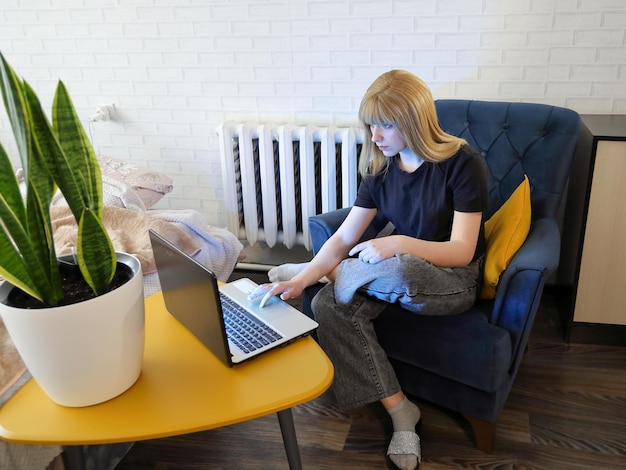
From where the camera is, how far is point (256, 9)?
8.24 feet

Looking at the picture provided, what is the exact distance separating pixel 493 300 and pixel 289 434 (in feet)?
2.61

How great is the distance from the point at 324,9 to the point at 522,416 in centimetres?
170

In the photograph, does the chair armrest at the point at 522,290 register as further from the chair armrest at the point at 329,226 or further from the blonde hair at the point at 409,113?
the chair armrest at the point at 329,226

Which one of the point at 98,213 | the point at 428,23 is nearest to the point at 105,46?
the point at 428,23

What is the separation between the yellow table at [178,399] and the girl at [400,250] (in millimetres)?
364

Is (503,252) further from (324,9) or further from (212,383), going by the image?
(324,9)

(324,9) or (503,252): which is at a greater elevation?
(324,9)

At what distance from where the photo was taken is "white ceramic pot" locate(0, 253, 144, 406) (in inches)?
38.8

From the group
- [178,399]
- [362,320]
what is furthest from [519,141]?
[178,399]

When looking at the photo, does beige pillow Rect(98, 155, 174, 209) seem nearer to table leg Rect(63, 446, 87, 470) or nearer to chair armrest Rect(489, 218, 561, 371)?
table leg Rect(63, 446, 87, 470)

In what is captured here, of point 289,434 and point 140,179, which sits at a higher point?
point 140,179

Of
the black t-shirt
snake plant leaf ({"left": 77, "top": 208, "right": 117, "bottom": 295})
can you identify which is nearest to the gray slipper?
the black t-shirt

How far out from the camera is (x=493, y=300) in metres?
1.78

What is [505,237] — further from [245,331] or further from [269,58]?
[269,58]
